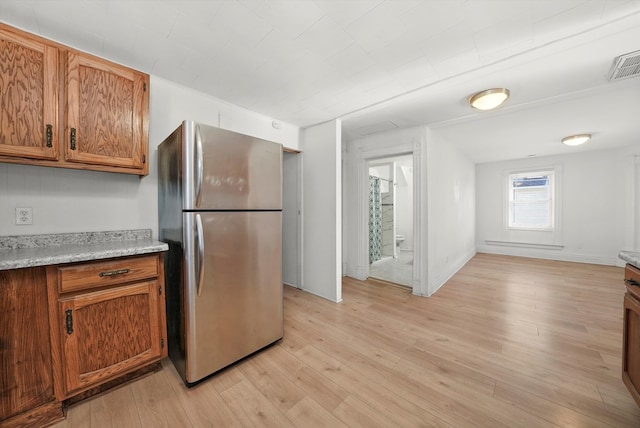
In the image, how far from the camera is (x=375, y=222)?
491 cm

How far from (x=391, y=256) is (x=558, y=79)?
4.06m

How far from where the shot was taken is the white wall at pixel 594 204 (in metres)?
4.50

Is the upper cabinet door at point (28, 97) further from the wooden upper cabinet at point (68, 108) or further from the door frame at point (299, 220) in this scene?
the door frame at point (299, 220)

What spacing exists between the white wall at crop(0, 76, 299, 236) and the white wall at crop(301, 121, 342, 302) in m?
1.21

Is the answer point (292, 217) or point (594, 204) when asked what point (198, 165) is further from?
point (594, 204)

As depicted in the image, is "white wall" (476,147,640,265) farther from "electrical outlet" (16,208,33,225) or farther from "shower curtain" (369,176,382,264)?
"electrical outlet" (16,208,33,225)

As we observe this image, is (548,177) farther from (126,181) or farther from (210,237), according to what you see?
(126,181)

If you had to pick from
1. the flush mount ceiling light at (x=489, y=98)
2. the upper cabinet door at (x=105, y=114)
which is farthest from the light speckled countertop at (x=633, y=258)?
the upper cabinet door at (x=105, y=114)

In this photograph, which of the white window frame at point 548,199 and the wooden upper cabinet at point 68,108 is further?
the white window frame at point 548,199

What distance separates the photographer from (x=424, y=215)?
3199mm

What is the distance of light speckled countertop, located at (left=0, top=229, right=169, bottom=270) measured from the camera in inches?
47.6

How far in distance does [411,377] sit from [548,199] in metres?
6.12

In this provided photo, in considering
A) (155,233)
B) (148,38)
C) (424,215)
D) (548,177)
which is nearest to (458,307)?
(424,215)

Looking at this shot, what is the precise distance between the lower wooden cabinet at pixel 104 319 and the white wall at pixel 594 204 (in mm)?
7231
